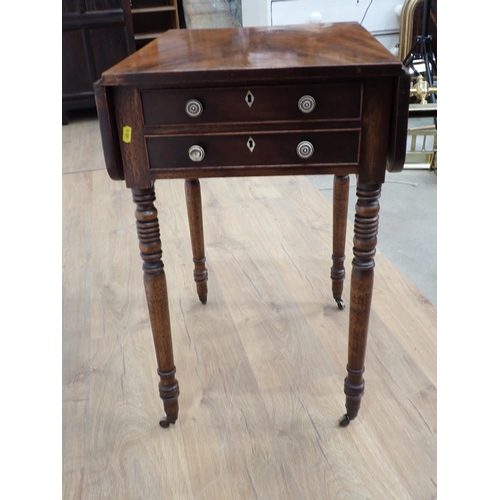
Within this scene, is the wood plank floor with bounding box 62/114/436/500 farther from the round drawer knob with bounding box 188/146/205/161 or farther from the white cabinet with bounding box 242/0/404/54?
the white cabinet with bounding box 242/0/404/54

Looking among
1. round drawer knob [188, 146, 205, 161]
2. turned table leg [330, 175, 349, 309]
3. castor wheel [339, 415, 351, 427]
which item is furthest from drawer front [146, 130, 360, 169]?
castor wheel [339, 415, 351, 427]

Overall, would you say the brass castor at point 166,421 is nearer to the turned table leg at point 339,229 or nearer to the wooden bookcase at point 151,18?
the turned table leg at point 339,229

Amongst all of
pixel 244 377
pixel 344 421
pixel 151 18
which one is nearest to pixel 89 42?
pixel 151 18

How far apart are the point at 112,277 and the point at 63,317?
239 mm

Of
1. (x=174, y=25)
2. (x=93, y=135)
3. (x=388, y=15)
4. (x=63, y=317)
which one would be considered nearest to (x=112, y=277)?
(x=63, y=317)

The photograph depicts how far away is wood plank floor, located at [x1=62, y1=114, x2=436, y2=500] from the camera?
1031mm

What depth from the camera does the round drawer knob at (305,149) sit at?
0.88 meters

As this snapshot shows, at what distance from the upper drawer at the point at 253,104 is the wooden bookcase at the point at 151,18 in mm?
3375

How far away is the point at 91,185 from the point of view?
2.45m

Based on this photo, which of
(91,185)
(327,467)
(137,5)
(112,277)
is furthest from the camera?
(137,5)

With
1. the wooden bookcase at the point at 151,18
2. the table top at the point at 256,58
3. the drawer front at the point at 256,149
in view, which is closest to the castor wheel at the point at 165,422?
the drawer front at the point at 256,149

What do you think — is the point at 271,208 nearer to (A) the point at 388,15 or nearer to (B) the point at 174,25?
(A) the point at 388,15

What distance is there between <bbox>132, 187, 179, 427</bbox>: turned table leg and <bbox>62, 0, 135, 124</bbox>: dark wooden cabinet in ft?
8.63

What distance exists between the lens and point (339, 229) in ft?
4.52
